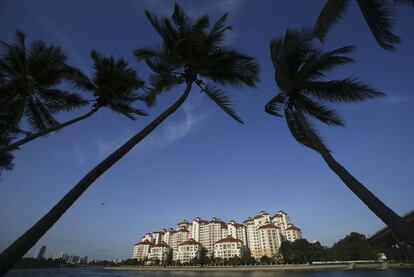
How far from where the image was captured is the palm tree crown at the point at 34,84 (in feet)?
35.1

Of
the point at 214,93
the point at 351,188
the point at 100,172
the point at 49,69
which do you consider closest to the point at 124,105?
the point at 49,69

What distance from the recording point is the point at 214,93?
10500 mm

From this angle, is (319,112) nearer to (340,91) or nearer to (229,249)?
(340,91)

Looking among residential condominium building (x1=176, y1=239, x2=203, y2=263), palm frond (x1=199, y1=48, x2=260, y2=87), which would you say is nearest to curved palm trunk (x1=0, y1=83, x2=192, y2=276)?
palm frond (x1=199, y1=48, x2=260, y2=87)

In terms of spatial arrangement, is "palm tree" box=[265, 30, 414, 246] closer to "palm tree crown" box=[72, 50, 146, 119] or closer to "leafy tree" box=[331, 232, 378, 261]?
"palm tree crown" box=[72, 50, 146, 119]

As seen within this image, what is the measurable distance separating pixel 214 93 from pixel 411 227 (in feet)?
25.6

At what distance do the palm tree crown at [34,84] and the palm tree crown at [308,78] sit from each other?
9.55m

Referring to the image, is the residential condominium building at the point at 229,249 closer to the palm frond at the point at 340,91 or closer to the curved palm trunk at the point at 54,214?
the palm frond at the point at 340,91

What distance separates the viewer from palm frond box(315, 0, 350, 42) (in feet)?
21.3

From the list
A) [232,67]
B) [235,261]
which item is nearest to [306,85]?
[232,67]

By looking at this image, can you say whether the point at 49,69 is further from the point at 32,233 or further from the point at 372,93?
the point at 372,93

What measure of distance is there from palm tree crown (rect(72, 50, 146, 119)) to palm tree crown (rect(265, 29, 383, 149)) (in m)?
6.35

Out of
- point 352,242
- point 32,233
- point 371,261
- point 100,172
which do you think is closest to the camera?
point 32,233

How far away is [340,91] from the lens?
354 inches
